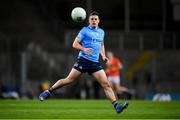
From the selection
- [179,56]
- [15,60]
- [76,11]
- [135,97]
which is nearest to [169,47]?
[179,56]

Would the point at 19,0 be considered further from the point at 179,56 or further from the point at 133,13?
the point at 179,56

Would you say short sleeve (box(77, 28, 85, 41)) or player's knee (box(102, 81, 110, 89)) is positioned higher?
short sleeve (box(77, 28, 85, 41))

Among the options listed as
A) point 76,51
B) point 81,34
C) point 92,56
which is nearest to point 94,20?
point 81,34

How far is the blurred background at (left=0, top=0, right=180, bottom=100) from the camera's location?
3756 cm

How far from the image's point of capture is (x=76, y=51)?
39.3 metres

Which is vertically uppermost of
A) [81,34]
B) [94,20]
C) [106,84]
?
[94,20]

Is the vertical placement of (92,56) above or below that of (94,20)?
below

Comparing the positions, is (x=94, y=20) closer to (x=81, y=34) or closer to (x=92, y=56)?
(x=81, y=34)

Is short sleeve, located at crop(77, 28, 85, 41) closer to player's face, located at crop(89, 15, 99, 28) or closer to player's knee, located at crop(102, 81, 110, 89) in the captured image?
player's face, located at crop(89, 15, 99, 28)

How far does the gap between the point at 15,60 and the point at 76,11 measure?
1871 cm

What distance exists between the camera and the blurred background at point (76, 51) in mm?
37562

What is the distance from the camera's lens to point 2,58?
3734cm

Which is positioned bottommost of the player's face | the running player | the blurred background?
the blurred background

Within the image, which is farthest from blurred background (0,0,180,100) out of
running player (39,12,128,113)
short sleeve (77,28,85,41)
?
short sleeve (77,28,85,41)
